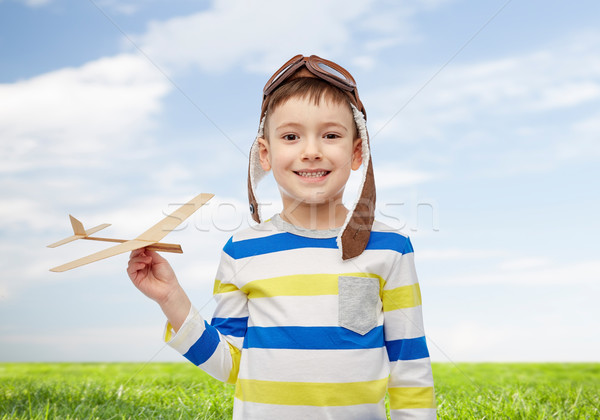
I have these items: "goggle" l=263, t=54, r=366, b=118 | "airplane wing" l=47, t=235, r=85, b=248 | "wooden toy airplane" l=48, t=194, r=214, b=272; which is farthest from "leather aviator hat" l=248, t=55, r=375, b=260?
"airplane wing" l=47, t=235, r=85, b=248

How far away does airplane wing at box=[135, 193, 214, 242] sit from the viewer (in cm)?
190

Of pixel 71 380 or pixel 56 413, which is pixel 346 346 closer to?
pixel 56 413

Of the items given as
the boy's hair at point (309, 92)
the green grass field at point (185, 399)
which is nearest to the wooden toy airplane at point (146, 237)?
the boy's hair at point (309, 92)

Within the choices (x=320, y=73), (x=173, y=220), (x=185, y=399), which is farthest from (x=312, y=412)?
(x=185, y=399)

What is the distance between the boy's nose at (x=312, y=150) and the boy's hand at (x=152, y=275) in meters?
0.70

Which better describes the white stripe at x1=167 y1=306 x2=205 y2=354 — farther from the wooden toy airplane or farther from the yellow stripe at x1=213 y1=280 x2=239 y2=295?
the wooden toy airplane

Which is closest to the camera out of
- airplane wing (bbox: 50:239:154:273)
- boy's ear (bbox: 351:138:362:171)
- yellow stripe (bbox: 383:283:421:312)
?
airplane wing (bbox: 50:239:154:273)

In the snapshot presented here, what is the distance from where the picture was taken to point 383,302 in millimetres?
2143

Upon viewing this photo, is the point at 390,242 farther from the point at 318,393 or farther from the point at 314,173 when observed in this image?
the point at 318,393

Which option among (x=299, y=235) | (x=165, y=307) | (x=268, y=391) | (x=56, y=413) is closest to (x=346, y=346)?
(x=268, y=391)

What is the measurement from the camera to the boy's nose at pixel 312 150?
2.10m

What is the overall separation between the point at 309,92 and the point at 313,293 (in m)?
0.83

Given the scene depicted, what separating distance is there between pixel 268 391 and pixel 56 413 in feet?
6.84

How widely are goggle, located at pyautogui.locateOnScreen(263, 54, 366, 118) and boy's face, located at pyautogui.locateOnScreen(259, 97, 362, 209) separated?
0.10m
